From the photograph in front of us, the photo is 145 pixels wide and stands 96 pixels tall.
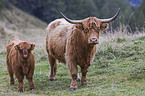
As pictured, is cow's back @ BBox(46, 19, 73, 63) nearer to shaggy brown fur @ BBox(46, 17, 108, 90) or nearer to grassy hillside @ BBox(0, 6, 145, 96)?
shaggy brown fur @ BBox(46, 17, 108, 90)

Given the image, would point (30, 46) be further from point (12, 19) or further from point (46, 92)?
point (12, 19)

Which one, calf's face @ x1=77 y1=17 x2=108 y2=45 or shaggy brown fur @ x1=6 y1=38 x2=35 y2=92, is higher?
calf's face @ x1=77 y1=17 x2=108 y2=45

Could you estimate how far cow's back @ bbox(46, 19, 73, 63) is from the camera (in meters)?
6.54

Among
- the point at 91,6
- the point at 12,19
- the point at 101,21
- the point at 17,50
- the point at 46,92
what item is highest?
the point at 91,6

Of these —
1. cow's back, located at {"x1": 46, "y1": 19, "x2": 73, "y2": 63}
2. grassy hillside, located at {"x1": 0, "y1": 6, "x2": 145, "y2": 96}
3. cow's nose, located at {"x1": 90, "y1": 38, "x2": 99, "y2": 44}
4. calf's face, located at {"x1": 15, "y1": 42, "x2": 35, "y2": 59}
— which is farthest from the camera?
cow's back, located at {"x1": 46, "y1": 19, "x2": 73, "y2": 63}

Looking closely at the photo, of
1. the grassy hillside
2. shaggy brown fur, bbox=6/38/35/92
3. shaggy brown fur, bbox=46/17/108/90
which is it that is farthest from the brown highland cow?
shaggy brown fur, bbox=6/38/35/92

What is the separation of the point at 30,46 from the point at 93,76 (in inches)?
101

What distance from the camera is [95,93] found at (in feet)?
16.9

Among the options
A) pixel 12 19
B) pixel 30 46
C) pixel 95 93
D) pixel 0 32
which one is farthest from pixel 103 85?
pixel 12 19

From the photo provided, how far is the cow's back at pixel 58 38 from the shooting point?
654cm

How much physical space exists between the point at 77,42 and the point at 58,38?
99cm

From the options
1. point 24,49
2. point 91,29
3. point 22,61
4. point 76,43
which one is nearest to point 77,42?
point 76,43

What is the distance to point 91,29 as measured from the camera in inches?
217

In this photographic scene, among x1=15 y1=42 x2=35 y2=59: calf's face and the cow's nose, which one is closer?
the cow's nose
